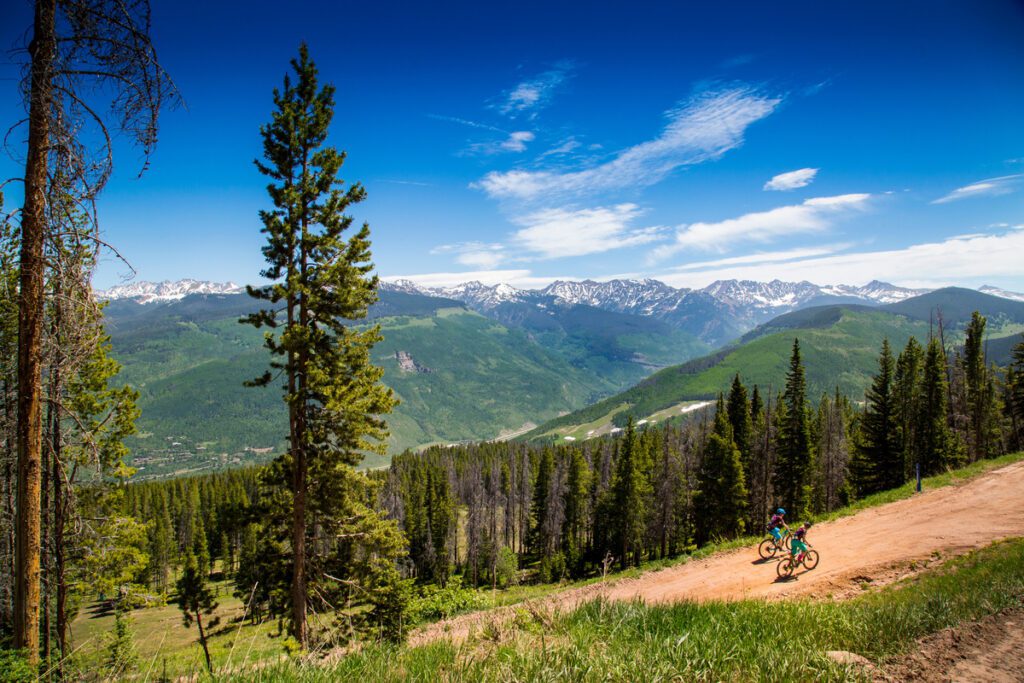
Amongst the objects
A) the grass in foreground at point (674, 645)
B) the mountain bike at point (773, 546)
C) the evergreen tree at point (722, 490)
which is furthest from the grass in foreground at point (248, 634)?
the evergreen tree at point (722, 490)

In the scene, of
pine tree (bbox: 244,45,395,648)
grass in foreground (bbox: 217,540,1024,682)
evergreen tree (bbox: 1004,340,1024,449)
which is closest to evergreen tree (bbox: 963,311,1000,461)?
evergreen tree (bbox: 1004,340,1024,449)

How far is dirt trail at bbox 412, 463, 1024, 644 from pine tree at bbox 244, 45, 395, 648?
203 inches

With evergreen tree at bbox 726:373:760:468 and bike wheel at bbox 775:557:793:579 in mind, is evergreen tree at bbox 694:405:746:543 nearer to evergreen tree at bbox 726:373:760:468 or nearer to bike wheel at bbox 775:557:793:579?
evergreen tree at bbox 726:373:760:468

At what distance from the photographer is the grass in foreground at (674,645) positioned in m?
5.06

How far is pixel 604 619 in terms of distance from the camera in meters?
7.09

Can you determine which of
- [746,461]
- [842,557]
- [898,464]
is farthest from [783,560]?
[898,464]

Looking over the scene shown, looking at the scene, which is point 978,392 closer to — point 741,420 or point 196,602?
point 741,420

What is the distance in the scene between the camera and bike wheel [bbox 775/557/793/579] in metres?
17.9

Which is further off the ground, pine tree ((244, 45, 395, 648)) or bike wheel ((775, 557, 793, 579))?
pine tree ((244, 45, 395, 648))

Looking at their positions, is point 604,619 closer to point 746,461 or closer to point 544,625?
point 544,625

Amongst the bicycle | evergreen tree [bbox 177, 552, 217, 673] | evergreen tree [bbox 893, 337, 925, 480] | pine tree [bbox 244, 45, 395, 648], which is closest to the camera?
evergreen tree [bbox 177, 552, 217, 673]

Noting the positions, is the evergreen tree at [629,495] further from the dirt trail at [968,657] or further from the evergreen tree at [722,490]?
the dirt trail at [968,657]

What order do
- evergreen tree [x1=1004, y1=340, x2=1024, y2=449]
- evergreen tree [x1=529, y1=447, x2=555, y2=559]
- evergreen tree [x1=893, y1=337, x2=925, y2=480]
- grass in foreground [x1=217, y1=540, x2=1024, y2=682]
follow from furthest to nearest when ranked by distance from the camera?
evergreen tree [x1=529, y1=447, x2=555, y2=559] < evergreen tree [x1=893, y1=337, x2=925, y2=480] < evergreen tree [x1=1004, y1=340, x2=1024, y2=449] < grass in foreground [x1=217, y1=540, x2=1024, y2=682]

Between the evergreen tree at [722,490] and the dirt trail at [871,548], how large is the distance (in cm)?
1826
